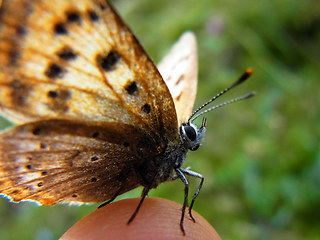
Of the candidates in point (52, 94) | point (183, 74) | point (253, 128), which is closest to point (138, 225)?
point (52, 94)

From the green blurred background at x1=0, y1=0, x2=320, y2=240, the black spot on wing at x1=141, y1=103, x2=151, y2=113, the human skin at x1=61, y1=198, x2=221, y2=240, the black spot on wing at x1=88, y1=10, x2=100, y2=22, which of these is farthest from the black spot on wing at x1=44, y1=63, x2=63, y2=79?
the green blurred background at x1=0, y1=0, x2=320, y2=240

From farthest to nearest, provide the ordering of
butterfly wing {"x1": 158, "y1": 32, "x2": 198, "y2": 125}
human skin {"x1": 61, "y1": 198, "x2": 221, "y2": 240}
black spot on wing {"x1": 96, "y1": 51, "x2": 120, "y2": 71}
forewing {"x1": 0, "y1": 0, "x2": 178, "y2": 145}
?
butterfly wing {"x1": 158, "y1": 32, "x2": 198, "y2": 125} → human skin {"x1": 61, "y1": 198, "x2": 221, "y2": 240} → black spot on wing {"x1": 96, "y1": 51, "x2": 120, "y2": 71} → forewing {"x1": 0, "y1": 0, "x2": 178, "y2": 145}

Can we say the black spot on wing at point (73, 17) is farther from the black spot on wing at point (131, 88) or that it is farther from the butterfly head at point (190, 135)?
the butterfly head at point (190, 135)

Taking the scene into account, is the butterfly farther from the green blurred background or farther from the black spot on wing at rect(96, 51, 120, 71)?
the green blurred background

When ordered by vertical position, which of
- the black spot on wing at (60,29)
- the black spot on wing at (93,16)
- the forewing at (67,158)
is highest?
the black spot on wing at (60,29)

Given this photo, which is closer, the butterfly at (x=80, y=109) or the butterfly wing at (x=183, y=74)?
the butterfly at (x=80, y=109)

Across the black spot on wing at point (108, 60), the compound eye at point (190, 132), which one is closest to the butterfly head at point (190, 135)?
the compound eye at point (190, 132)

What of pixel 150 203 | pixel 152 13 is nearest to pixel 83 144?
pixel 150 203
